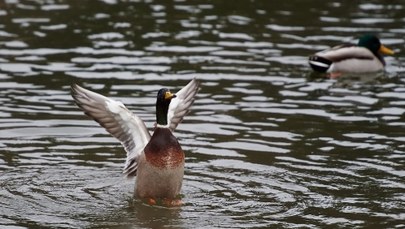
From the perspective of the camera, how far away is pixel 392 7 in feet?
68.6

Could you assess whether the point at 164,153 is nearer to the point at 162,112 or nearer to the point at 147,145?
the point at 147,145

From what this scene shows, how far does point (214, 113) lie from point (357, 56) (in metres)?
4.54

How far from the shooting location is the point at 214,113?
13734 millimetres

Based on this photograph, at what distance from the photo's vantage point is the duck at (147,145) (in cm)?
1012

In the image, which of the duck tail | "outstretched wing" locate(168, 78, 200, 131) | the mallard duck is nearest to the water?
the duck tail

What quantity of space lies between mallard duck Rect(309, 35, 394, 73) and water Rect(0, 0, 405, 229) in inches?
11.0

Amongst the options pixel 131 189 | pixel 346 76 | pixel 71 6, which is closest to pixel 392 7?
pixel 346 76

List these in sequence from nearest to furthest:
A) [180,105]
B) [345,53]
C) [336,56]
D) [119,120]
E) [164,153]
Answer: [164,153] → [119,120] → [180,105] → [336,56] → [345,53]

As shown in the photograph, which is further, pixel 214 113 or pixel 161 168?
pixel 214 113

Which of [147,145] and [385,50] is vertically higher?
[147,145]

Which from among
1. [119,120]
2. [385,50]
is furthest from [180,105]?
[385,50]

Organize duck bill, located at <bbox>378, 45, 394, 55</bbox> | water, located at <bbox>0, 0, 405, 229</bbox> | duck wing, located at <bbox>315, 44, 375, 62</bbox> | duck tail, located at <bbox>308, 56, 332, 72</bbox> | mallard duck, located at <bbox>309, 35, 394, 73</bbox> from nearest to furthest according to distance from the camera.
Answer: water, located at <bbox>0, 0, 405, 229</bbox>, duck tail, located at <bbox>308, 56, 332, 72</bbox>, duck wing, located at <bbox>315, 44, 375, 62</bbox>, mallard duck, located at <bbox>309, 35, 394, 73</bbox>, duck bill, located at <bbox>378, 45, 394, 55</bbox>

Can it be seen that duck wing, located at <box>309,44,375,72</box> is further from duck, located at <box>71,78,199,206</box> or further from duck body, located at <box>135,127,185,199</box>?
duck body, located at <box>135,127,185,199</box>

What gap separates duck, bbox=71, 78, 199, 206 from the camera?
10.1 meters
